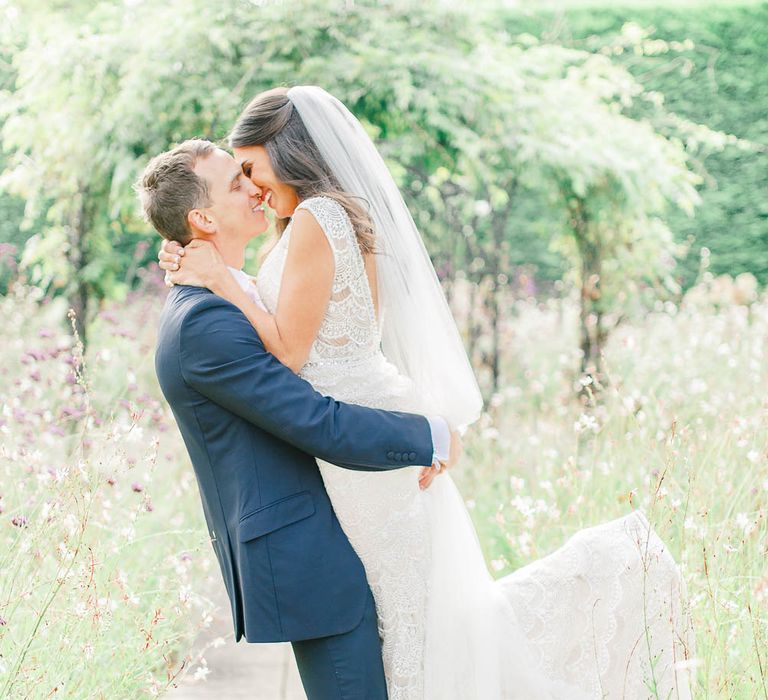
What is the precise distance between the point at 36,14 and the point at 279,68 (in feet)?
7.06

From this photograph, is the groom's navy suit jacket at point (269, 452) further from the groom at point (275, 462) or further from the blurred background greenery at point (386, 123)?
the blurred background greenery at point (386, 123)

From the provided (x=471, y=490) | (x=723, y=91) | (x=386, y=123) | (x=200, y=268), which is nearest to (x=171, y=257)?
(x=200, y=268)

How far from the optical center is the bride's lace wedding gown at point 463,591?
7.21ft

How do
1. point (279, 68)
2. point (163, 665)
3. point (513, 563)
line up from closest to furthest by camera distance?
1. point (163, 665)
2. point (513, 563)
3. point (279, 68)

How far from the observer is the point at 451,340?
2420 mm

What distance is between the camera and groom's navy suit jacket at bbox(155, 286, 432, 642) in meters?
1.98

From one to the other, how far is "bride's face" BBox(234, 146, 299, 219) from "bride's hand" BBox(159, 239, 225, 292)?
0.21m

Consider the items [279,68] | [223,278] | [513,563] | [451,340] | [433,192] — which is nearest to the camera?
[223,278]

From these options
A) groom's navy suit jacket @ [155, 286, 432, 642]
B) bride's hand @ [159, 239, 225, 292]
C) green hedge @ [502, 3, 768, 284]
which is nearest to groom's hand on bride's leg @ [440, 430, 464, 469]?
groom's navy suit jacket @ [155, 286, 432, 642]

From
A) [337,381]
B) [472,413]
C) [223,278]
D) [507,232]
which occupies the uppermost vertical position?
[223,278]

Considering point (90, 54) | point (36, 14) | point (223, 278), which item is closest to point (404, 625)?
point (223, 278)

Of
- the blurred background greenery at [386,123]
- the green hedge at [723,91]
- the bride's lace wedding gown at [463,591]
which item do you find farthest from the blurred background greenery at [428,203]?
the green hedge at [723,91]

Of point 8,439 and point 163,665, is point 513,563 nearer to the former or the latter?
point 163,665

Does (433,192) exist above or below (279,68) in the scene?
below
